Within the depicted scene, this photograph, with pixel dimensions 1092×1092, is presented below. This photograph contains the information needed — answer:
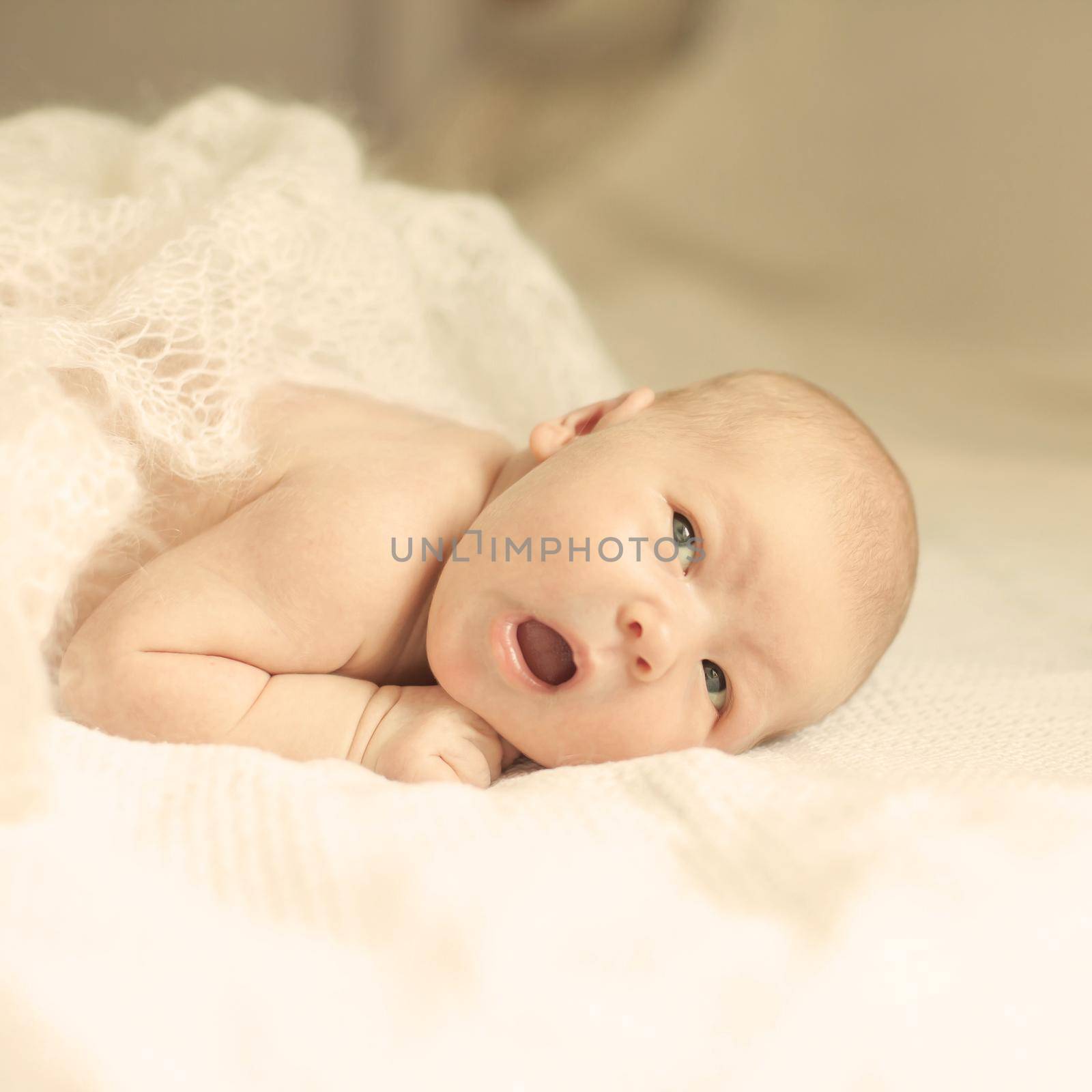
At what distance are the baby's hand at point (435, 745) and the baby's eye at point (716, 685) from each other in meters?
0.16

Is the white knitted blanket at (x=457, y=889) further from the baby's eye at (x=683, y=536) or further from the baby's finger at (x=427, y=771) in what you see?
the baby's eye at (x=683, y=536)

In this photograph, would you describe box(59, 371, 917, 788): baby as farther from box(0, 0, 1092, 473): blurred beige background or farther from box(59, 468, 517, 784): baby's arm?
box(0, 0, 1092, 473): blurred beige background

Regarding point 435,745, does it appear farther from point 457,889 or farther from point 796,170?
point 796,170

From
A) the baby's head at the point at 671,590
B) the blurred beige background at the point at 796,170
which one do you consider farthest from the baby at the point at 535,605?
the blurred beige background at the point at 796,170

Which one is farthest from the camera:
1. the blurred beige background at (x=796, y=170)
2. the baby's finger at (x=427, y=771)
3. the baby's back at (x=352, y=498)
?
the blurred beige background at (x=796, y=170)

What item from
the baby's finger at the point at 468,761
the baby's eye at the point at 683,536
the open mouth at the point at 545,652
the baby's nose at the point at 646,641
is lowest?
the baby's finger at the point at 468,761

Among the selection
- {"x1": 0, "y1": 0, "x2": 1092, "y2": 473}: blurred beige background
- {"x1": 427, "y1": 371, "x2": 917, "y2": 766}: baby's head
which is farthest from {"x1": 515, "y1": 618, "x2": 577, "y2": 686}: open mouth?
{"x1": 0, "y1": 0, "x2": 1092, "y2": 473}: blurred beige background

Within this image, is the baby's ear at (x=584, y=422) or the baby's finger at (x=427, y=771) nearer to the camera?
the baby's finger at (x=427, y=771)

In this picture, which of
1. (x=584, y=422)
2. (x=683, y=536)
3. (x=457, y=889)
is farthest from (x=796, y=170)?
(x=457, y=889)

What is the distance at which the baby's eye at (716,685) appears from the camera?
91 cm

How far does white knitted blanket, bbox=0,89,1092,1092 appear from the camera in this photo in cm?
58

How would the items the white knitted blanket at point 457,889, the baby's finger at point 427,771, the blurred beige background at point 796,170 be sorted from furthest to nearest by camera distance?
the blurred beige background at point 796,170
the baby's finger at point 427,771
the white knitted blanket at point 457,889

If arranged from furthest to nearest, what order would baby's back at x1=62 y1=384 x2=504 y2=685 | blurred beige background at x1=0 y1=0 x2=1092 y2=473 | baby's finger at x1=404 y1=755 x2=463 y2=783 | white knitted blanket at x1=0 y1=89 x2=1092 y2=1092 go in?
blurred beige background at x1=0 y1=0 x2=1092 y2=473
baby's back at x1=62 y1=384 x2=504 y2=685
baby's finger at x1=404 y1=755 x2=463 y2=783
white knitted blanket at x1=0 y1=89 x2=1092 y2=1092

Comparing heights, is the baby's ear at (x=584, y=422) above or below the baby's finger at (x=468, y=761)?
above
